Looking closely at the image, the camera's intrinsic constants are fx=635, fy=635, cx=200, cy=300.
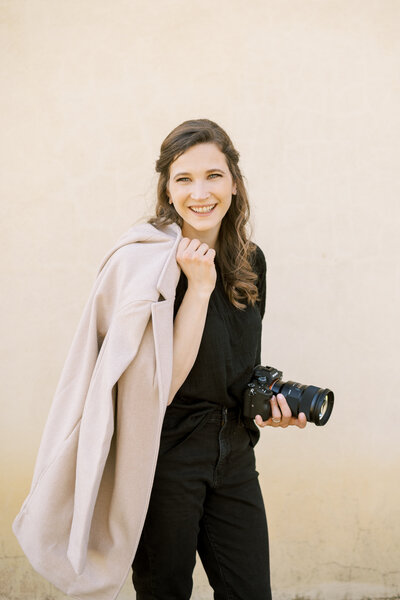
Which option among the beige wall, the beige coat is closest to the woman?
the beige coat

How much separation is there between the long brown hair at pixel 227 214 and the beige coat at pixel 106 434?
11.0 inches

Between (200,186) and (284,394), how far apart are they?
63 cm

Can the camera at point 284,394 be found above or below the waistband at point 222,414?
above

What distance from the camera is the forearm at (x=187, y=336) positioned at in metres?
1.60

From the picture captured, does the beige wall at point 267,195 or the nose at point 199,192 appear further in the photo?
the beige wall at point 267,195

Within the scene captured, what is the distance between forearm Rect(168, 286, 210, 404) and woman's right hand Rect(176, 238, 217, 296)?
0.02 meters

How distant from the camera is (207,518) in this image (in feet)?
5.79

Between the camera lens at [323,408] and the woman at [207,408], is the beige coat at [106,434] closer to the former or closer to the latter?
the woman at [207,408]

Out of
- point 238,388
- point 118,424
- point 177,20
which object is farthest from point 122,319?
point 177,20

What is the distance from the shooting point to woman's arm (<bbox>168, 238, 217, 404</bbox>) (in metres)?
1.60

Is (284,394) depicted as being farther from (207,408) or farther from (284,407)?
(207,408)

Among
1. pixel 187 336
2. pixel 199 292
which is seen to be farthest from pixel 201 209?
pixel 187 336

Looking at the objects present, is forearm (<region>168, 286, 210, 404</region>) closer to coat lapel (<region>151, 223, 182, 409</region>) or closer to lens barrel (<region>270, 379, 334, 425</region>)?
coat lapel (<region>151, 223, 182, 409</region>)

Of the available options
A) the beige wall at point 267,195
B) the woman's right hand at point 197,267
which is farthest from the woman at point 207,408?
the beige wall at point 267,195
